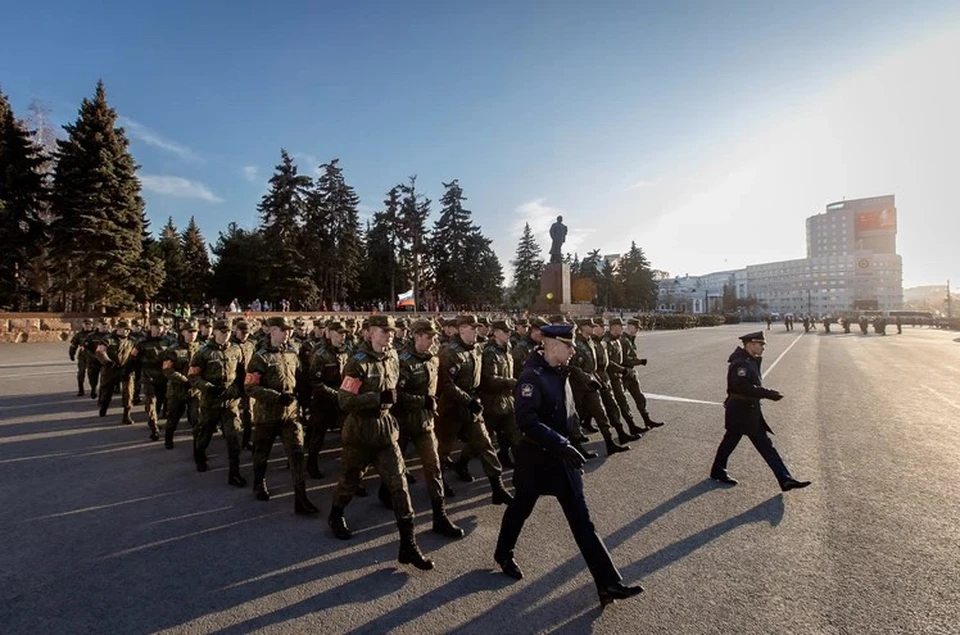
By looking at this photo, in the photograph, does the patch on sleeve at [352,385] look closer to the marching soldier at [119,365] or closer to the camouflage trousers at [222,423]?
the camouflage trousers at [222,423]

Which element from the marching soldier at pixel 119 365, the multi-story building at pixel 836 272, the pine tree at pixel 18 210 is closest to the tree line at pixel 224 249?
the pine tree at pixel 18 210

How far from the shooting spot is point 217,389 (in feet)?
21.8

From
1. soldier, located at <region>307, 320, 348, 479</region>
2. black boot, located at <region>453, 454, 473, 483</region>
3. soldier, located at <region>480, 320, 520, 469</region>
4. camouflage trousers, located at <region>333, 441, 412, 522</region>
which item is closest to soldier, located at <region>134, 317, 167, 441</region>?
soldier, located at <region>307, 320, 348, 479</region>

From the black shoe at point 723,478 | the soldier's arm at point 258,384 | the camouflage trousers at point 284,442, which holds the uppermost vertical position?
the soldier's arm at point 258,384

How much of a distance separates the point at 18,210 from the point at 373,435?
38.3 metres

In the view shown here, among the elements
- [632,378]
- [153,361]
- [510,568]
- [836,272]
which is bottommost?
[510,568]

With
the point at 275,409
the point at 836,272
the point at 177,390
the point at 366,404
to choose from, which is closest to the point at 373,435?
the point at 366,404

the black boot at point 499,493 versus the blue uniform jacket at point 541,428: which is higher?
the blue uniform jacket at point 541,428

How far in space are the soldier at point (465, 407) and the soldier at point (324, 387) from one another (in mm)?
1553

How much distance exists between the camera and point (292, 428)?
219 inches

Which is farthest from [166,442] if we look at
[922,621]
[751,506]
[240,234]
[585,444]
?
[240,234]

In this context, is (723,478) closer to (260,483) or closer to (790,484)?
(790,484)

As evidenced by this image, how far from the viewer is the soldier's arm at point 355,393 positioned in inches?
174

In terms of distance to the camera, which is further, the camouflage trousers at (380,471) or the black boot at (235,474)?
the black boot at (235,474)
